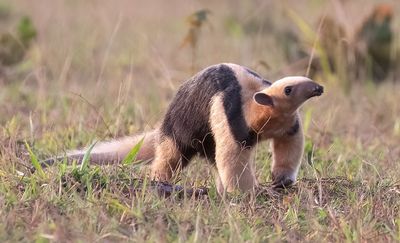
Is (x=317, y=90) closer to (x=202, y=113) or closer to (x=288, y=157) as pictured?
(x=288, y=157)

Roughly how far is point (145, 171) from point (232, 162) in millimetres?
774

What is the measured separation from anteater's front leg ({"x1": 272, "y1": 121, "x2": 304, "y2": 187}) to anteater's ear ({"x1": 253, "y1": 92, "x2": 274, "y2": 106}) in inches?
11.2

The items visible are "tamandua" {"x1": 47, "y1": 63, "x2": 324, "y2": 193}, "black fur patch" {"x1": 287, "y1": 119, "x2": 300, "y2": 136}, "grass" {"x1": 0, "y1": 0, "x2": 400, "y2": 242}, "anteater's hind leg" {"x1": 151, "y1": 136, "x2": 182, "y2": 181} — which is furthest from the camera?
"anteater's hind leg" {"x1": 151, "y1": 136, "x2": 182, "y2": 181}

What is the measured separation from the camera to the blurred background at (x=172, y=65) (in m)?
6.95

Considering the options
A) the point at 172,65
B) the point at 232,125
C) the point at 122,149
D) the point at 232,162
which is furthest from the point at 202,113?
the point at 172,65

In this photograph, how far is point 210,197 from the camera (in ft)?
16.7

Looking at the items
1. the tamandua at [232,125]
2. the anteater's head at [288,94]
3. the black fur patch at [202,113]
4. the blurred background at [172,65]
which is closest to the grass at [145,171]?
the blurred background at [172,65]

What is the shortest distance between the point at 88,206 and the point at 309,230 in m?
1.21

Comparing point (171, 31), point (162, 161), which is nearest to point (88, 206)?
→ point (162, 161)

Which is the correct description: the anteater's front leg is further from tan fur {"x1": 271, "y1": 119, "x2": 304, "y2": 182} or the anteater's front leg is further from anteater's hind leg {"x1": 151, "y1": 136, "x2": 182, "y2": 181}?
anteater's hind leg {"x1": 151, "y1": 136, "x2": 182, "y2": 181}

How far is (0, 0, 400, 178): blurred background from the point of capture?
22.8 feet

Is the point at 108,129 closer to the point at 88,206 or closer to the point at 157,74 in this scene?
the point at 88,206

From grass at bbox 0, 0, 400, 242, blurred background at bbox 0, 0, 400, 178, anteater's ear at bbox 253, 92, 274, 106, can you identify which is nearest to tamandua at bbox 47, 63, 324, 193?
anteater's ear at bbox 253, 92, 274, 106

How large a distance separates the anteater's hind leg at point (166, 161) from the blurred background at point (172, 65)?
0.69 m
